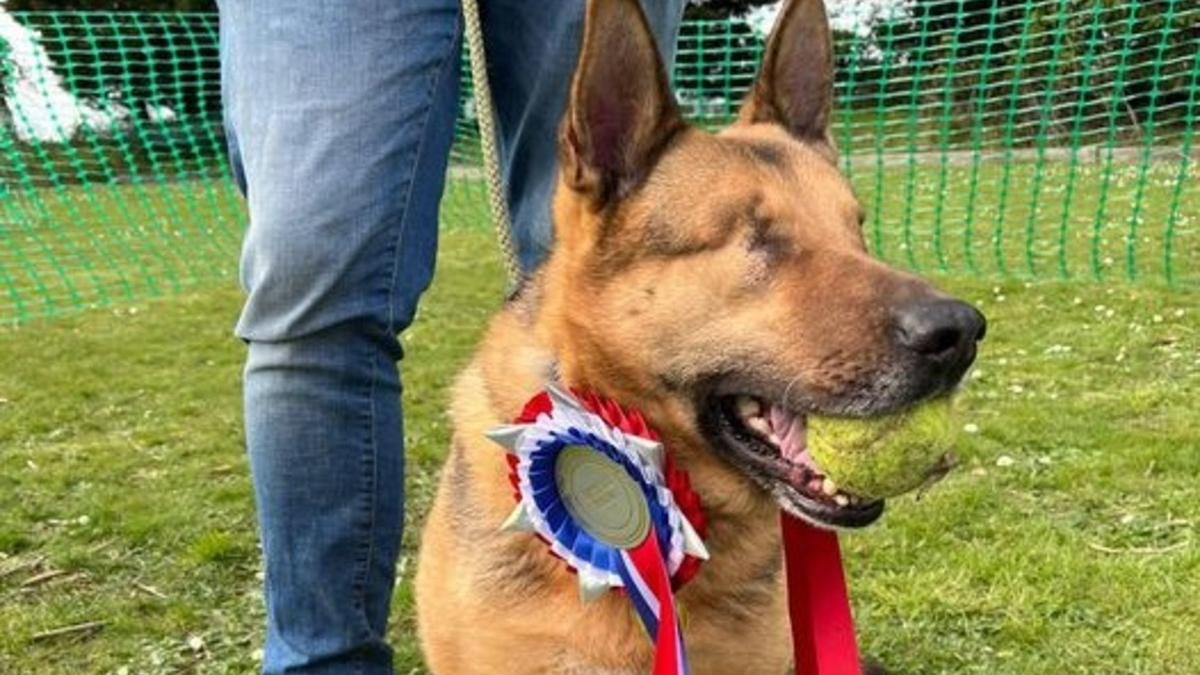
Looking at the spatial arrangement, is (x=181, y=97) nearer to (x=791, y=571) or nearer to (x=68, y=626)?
(x=68, y=626)

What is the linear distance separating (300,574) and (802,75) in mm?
1559

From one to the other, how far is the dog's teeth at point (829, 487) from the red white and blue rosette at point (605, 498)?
0.29 metres

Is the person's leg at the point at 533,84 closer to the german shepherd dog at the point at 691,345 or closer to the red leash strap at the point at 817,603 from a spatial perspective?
the german shepherd dog at the point at 691,345

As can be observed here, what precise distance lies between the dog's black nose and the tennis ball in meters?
0.10

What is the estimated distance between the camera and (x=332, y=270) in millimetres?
2402

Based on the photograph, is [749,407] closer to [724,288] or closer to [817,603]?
[724,288]

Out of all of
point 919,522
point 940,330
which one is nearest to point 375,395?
point 940,330

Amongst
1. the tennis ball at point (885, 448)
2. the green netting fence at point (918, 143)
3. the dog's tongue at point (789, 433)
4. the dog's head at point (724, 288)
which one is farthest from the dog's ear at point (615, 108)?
the green netting fence at point (918, 143)

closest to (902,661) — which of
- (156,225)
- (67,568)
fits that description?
(67,568)

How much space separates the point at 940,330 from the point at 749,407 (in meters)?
0.46

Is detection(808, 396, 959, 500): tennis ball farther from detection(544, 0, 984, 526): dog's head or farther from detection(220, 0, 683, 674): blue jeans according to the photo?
detection(220, 0, 683, 674): blue jeans

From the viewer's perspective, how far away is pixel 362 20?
246 cm

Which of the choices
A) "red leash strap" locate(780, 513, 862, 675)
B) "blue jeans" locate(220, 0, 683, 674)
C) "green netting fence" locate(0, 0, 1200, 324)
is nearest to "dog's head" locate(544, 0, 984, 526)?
"red leash strap" locate(780, 513, 862, 675)

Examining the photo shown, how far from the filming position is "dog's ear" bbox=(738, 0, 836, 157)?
9.29 feet
